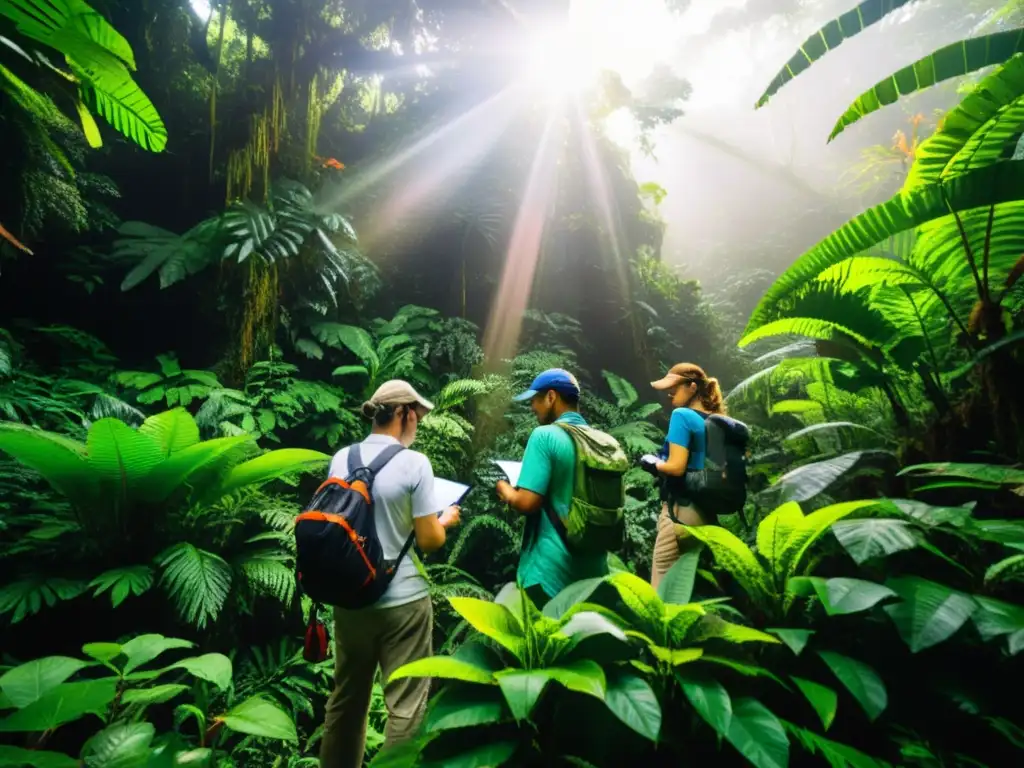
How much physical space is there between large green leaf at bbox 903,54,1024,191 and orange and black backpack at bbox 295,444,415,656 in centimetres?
295

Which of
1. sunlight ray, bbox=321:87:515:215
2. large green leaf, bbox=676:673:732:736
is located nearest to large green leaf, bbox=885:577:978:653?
large green leaf, bbox=676:673:732:736

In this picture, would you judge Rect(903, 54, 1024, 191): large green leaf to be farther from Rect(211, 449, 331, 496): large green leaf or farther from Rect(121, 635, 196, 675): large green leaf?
Rect(121, 635, 196, 675): large green leaf

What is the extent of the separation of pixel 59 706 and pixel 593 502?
183cm

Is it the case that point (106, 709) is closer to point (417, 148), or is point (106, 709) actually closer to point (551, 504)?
point (551, 504)

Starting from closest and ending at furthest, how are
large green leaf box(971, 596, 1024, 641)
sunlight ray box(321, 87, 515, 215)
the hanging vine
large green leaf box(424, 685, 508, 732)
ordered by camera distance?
large green leaf box(424, 685, 508, 732), large green leaf box(971, 596, 1024, 641), the hanging vine, sunlight ray box(321, 87, 515, 215)

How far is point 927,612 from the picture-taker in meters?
1.53

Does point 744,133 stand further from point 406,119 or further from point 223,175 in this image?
point 223,175

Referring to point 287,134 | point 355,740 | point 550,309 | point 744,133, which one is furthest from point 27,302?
point 744,133

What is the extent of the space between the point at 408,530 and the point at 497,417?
3.61m

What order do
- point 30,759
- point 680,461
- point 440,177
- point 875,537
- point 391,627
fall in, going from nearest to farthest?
point 30,759
point 875,537
point 391,627
point 680,461
point 440,177

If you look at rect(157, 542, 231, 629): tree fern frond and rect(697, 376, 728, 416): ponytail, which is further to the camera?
rect(697, 376, 728, 416): ponytail

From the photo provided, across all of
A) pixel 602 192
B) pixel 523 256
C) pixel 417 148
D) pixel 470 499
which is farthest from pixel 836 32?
pixel 602 192

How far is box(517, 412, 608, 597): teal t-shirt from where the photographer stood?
80.9 inches

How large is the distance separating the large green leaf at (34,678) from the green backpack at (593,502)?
1707 millimetres
